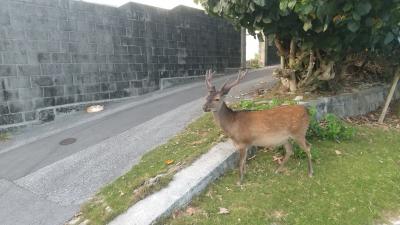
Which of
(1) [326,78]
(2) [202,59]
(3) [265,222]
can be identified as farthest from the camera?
(2) [202,59]

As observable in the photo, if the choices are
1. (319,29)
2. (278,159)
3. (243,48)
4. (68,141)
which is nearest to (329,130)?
(278,159)

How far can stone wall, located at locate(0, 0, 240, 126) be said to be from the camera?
8.84 metres

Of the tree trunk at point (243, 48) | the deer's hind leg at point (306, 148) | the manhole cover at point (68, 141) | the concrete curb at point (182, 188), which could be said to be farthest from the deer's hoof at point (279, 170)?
the tree trunk at point (243, 48)

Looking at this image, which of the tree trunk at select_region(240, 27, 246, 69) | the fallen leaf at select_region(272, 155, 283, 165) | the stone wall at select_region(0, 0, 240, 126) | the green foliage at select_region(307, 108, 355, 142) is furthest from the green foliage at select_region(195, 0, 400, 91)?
the tree trunk at select_region(240, 27, 246, 69)

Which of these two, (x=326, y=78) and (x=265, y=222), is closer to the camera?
(x=265, y=222)

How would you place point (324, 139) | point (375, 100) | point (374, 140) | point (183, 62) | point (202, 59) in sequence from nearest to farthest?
point (324, 139) < point (374, 140) < point (375, 100) < point (183, 62) < point (202, 59)

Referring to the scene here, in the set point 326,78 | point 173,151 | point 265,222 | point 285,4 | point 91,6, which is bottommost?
point 265,222

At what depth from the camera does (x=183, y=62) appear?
14.0m

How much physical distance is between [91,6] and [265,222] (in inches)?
339

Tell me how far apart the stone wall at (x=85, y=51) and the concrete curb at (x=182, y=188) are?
18.8 feet

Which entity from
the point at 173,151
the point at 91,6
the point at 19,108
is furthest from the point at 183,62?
the point at 173,151

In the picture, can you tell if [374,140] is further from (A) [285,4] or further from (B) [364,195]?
(A) [285,4]

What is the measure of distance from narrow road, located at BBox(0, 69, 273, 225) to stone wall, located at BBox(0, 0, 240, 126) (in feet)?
4.50

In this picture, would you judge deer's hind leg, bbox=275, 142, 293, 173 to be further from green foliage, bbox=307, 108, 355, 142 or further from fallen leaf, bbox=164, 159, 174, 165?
fallen leaf, bbox=164, 159, 174, 165
